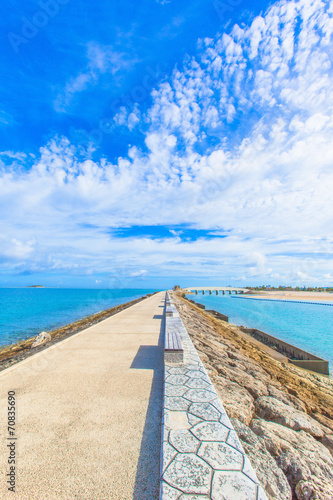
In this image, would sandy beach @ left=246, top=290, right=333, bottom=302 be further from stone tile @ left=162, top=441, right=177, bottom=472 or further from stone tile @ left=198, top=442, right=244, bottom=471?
stone tile @ left=162, top=441, right=177, bottom=472

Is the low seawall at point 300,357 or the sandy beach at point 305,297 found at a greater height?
the sandy beach at point 305,297

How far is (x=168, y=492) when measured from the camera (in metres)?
1.91

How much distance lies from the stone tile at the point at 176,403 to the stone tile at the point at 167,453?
2.38 ft

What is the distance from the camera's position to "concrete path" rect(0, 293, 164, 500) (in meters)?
2.24

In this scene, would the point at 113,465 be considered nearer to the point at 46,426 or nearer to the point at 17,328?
the point at 46,426

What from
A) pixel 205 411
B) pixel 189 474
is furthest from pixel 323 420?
pixel 189 474

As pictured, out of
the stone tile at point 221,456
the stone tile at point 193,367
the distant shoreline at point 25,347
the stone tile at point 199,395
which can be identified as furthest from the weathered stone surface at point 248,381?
the distant shoreline at point 25,347

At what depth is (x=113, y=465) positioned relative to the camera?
97.1 inches

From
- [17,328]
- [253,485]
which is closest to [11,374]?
[253,485]

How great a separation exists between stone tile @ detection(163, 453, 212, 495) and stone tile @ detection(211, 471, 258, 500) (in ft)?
0.22

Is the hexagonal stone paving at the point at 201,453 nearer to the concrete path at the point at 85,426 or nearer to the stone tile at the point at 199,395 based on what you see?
the stone tile at the point at 199,395

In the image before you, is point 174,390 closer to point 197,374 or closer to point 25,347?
point 197,374

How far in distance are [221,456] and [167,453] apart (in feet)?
A: 1.72

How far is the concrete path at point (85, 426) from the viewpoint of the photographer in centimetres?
224
